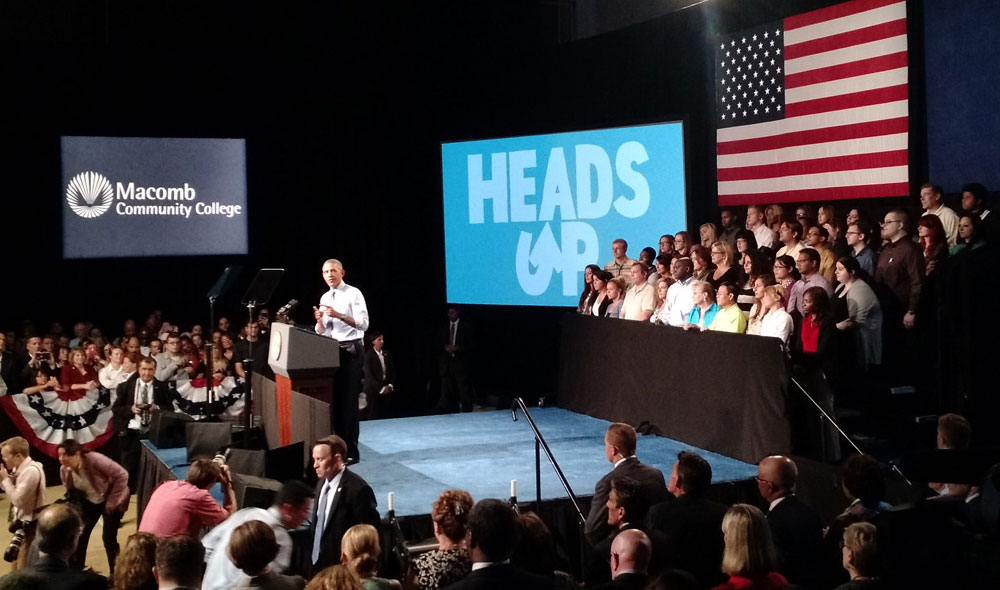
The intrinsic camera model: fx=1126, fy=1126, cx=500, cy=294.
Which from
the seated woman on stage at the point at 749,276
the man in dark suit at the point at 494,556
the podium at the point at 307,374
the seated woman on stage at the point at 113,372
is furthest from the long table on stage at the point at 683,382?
the man in dark suit at the point at 494,556

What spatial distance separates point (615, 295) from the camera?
461 inches

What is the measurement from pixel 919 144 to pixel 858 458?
6.03m

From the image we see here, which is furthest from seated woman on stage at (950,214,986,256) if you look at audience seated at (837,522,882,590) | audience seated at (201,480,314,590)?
audience seated at (201,480,314,590)

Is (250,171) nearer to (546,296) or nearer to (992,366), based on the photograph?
(546,296)

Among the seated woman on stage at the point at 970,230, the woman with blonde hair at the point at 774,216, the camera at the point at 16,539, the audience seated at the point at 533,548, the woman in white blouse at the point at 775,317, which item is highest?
the woman with blonde hair at the point at 774,216

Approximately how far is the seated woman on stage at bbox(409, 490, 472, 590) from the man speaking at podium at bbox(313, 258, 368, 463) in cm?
377

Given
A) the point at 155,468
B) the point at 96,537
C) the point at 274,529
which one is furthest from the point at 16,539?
the point at 274,529

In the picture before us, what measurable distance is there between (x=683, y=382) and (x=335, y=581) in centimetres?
634

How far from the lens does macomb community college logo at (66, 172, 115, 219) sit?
1572 centimetres

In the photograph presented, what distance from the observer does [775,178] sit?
12.4 metres

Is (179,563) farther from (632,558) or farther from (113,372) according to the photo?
(113,372)

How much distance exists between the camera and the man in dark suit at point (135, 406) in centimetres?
1116

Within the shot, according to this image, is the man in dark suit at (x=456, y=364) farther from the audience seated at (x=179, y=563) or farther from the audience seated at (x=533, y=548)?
the audience seated at (x=179, y=563)

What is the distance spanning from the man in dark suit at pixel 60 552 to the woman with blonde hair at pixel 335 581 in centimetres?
89
